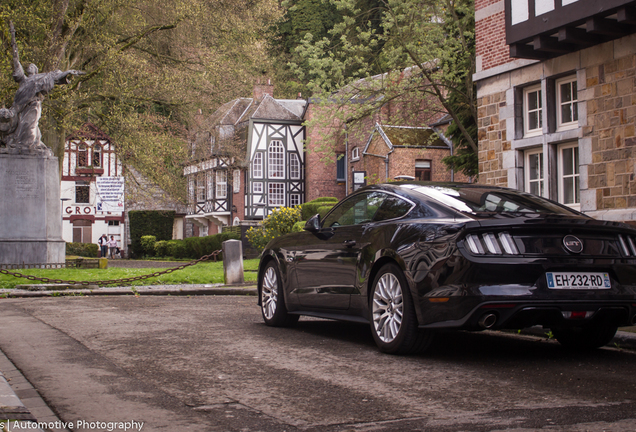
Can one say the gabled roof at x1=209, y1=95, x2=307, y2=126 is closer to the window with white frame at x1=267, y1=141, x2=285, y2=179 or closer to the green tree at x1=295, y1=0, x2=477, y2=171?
the window with white frame at x1=267, y1=141, x2=285, y2=179

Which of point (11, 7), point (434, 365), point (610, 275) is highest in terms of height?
point (11, 7)

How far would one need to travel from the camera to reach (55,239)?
61.0 ft

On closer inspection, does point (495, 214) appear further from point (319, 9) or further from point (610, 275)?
point (319, 9)

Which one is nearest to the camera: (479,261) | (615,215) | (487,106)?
(479,261)

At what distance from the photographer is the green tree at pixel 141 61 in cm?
2225

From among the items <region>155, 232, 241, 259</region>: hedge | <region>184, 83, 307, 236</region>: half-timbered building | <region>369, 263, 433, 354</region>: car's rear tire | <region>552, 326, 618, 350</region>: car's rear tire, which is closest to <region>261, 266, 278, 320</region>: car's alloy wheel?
<region>369, 263, 433, 354</region>: car's rear tire

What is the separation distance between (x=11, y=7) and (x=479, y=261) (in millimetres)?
22011

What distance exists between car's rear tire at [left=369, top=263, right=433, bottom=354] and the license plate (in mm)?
1079

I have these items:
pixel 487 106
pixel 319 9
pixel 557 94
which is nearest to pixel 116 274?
pixel 487 106

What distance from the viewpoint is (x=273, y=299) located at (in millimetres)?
8195

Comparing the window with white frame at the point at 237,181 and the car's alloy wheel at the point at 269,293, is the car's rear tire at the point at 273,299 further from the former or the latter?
the window with white frame at the point at 237,181

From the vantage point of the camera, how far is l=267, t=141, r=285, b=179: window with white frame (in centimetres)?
4991

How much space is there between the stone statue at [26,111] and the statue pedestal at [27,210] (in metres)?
0.44

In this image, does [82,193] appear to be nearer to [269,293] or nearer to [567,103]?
[567,103]
